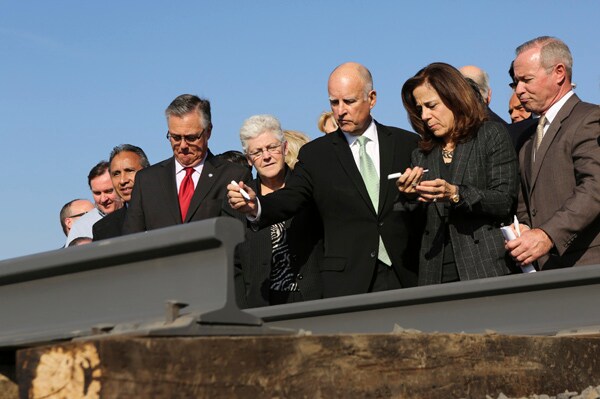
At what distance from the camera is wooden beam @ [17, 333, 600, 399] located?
260 centimetres

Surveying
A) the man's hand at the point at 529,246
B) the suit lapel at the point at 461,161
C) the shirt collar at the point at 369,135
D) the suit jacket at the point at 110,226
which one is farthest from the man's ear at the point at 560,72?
the suit jacket at the point at 110,226

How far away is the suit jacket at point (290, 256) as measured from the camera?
25.0 ft

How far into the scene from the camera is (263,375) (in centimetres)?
296

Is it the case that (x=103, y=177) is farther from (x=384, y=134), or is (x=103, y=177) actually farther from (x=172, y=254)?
(x=172, y=254)

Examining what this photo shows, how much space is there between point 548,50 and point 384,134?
1200mm

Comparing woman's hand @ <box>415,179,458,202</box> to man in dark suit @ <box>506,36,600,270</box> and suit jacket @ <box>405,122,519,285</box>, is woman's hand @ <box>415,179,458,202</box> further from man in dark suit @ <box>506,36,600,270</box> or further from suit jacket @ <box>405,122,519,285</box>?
man in dark suit @ <box>506,36,600,270</box>

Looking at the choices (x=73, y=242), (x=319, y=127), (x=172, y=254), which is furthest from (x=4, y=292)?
(x=73, y=242)

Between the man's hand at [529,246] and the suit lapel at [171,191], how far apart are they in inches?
106

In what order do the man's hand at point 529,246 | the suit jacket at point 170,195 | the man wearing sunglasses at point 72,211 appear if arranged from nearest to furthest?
the man's hand at point 529,246, the suit jacket at point 170,195, the man wearing sunglasses at point 72,211

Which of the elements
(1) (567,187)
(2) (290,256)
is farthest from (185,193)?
(1) (567,187)

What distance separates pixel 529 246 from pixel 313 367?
10.7 feet

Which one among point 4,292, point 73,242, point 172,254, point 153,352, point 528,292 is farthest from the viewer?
point 73,242

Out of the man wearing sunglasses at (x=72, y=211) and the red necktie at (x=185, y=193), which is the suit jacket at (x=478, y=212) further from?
the man wearing sunglasses at (x=72, y=211)

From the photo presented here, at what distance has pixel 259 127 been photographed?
7.91m
